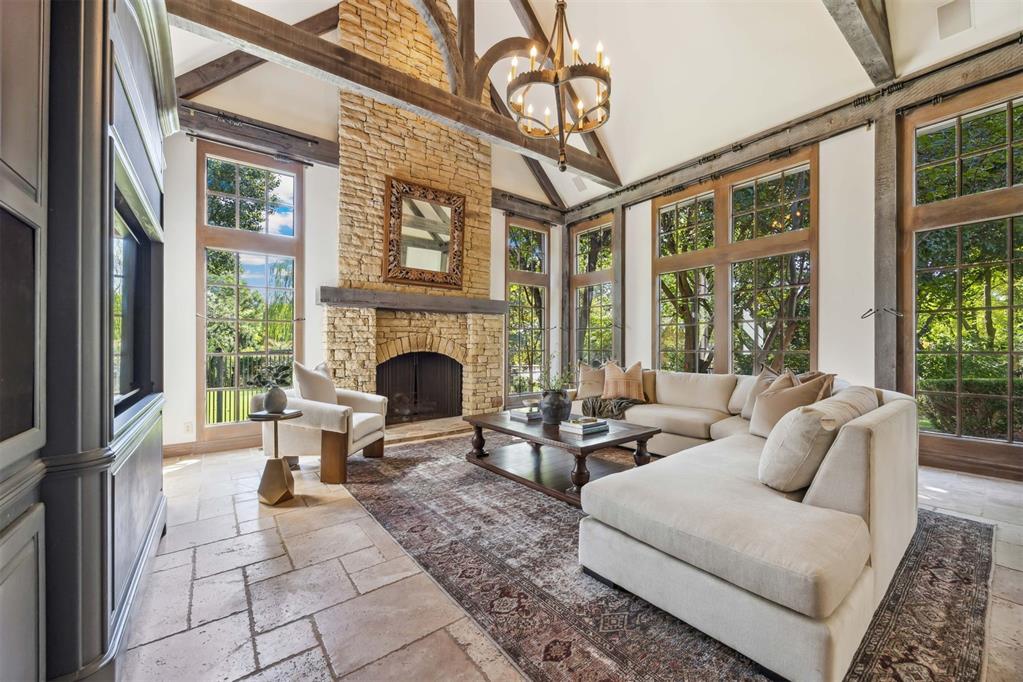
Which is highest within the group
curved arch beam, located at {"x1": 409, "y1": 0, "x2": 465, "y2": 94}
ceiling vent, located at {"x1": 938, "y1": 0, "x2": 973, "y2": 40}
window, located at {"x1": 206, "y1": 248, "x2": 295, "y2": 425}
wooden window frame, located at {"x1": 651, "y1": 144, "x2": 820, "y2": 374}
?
curved arch beam, located at {"x1": 409, "y1": 0, "x2": 465, "y2": 94}

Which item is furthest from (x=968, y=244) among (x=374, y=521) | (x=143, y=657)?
(x=143, y=657)

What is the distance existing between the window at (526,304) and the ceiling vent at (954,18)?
15.6 feet

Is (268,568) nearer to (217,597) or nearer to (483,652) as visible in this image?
(217,597)

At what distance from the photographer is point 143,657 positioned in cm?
142

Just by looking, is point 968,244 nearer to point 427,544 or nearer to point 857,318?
point 857,318

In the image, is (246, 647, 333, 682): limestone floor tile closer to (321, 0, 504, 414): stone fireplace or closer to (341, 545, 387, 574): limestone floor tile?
(341, 545, 387, 574): limestone floor tile

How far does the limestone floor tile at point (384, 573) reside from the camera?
1852mm

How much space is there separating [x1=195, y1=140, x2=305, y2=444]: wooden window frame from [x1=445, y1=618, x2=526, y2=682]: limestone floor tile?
3.71m

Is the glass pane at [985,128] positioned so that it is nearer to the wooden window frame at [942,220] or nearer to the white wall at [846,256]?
the wooden window frame at [942,220]

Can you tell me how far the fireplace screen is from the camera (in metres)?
5.27

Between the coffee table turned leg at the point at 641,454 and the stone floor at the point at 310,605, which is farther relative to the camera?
the coffee table turned leg at the point at 641,454

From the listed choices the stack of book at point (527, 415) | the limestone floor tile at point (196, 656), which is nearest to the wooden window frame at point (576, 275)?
the stack of book at point (527, 415)

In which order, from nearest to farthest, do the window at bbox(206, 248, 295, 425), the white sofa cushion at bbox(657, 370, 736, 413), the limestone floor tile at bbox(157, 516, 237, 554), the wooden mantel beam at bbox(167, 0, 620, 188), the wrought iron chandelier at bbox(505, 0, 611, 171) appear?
the limestone floor tile at bbox(157, 516, 237, 554) → the wrought iron chandelier at bbox(505, 0, 611, 171) → the wooden mantel beam at bbox(167, 0, 620, 188) → the white sofa cushion at bbox(657, 370, 736, 413) → the window at bbox(206, 248, 295, 425)

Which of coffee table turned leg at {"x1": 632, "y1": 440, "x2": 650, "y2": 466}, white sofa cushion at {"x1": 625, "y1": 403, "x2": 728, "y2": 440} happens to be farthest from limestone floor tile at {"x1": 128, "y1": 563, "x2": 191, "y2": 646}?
white sofa cushion at {"x1": 625, "y1": 403, "x2": 728, "y2": 440}
